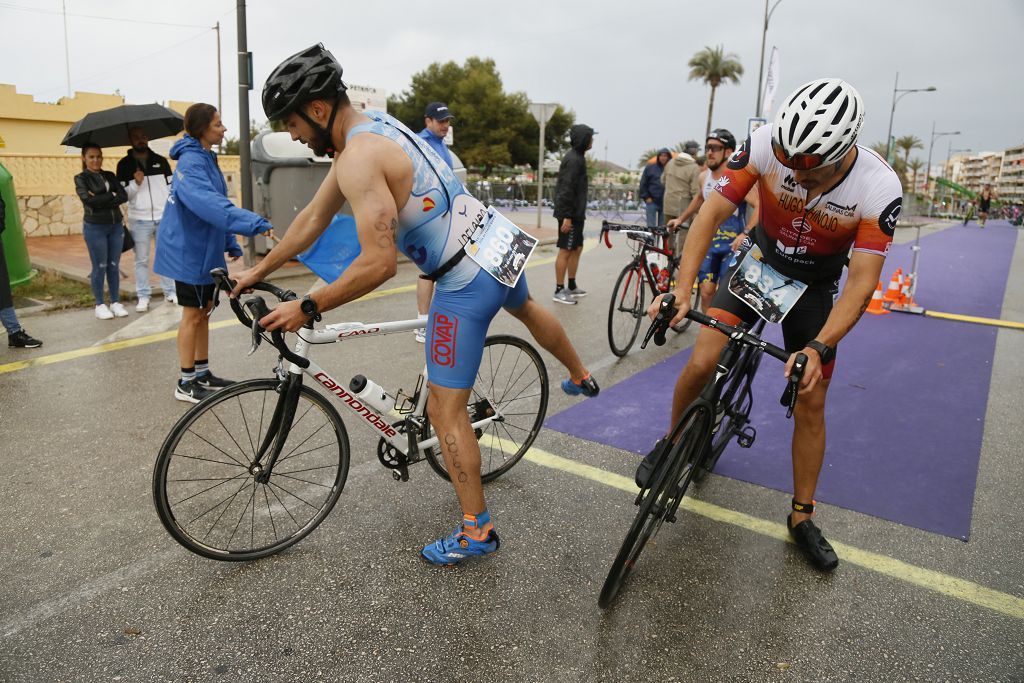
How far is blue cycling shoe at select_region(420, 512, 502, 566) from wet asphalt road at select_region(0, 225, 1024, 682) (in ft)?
0.26

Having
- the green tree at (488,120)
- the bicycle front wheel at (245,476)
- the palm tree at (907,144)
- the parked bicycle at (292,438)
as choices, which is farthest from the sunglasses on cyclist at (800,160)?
the palm tree at (907,144)

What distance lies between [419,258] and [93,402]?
327 centimetres

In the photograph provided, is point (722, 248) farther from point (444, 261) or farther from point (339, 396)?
point (339, 396)

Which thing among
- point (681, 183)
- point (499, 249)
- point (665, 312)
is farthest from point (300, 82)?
point (681, 183)

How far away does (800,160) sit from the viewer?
2.48 m

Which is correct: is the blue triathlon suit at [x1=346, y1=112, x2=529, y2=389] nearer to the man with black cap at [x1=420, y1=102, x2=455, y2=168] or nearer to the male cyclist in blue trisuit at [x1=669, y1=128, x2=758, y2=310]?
the man with black cap at [x1=420, y1=102, x2=455, y2=168]

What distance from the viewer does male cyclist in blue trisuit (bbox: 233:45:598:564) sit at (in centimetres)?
236

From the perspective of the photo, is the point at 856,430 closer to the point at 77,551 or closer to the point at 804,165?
the point at 804,165

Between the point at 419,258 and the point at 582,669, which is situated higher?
the point at 419,258

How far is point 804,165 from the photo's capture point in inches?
98.2

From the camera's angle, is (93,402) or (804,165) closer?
(804,165)

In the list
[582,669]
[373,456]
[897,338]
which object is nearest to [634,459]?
[373,456]

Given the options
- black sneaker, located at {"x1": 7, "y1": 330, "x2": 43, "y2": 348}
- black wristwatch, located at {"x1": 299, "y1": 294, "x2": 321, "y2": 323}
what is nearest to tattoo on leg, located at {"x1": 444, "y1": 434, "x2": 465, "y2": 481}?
black wristwatch, located at {"x1": 299, "y1": 294, "x2": 321, "y2": 323}

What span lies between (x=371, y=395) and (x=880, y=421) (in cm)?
357
